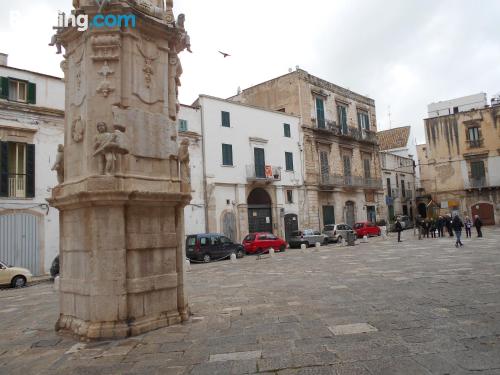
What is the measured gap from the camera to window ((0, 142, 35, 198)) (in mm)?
16391

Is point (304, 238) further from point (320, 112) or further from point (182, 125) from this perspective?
point (320, 112)

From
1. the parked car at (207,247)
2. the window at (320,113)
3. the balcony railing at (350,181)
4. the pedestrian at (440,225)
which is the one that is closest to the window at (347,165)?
the balcony railing at (350,181)

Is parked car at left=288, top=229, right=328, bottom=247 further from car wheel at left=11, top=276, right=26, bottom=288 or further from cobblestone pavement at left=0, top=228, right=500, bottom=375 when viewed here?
cobblestone pavement at left=0, top=228, right=500, bottom=375

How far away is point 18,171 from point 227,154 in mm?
11563

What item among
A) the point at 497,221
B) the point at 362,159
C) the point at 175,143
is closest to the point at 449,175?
the point at 497,221

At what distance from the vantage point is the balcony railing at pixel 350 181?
103 feet

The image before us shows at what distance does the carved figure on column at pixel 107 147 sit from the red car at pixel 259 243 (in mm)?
16915

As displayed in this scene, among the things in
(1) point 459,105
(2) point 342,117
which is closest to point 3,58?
(2) point 342,117

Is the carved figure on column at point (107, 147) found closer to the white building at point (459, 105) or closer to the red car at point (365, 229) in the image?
the red car at point (365, 229)

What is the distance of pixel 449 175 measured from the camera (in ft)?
129

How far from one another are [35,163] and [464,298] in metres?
16.7

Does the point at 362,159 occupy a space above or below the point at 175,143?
above

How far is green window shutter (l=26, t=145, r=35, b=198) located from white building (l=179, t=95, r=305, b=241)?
7.89m

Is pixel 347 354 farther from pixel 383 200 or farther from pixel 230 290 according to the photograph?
pixel 383 200
